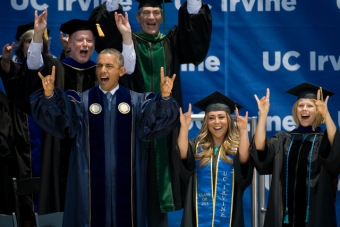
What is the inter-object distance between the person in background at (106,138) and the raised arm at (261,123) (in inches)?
28.0

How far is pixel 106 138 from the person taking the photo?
7.55 metres

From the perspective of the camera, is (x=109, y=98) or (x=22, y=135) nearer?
(x=109, y=98)

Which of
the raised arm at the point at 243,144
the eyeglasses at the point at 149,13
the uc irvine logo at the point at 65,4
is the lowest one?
the raised arm at the point at 243,144

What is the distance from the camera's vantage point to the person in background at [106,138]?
293 inches

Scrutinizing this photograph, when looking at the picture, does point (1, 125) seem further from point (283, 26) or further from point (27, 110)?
point (283, 26)

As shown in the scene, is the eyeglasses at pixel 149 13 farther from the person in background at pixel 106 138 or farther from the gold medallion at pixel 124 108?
the gold medallion at pixel 124 108

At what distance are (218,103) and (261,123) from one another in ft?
1.73

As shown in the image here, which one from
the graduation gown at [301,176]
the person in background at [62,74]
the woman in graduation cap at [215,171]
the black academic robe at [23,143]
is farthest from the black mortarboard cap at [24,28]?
the graduation gown at [301,176]

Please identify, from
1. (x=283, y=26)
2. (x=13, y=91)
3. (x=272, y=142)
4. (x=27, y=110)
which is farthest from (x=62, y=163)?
(x=283, y=26)

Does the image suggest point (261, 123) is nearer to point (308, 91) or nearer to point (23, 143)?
point (308, 91)

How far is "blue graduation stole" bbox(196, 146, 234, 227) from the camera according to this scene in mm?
7824

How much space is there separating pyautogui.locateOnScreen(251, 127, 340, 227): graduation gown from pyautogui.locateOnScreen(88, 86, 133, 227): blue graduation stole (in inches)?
41.0

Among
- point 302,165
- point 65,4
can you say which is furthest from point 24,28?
point 302,165

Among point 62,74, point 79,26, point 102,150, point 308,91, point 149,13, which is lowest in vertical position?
point 102,150
